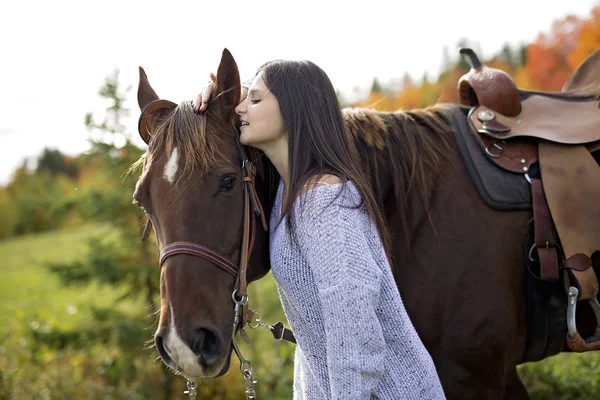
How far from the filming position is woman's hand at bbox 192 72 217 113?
1.92 meters

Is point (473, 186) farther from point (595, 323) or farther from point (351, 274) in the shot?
point (351, 274)

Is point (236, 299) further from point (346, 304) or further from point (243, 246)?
point (346, 304)

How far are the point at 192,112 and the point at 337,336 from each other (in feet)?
3.16

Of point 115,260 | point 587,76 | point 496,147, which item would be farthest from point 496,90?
point 115,260

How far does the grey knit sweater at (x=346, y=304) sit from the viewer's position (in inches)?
59.8

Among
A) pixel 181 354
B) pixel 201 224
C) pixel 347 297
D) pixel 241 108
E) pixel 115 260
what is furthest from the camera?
pixel 115 260

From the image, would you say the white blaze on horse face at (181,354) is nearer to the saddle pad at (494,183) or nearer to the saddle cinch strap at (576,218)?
the saddle pad at (494,183)

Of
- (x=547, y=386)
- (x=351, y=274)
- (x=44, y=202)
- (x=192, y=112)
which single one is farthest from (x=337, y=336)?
(x=44, y=202)

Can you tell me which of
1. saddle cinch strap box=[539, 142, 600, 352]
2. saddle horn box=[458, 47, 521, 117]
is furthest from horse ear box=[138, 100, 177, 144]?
saddle cinch strap box=[539, 142, 600, 352]

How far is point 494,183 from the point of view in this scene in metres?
2.29

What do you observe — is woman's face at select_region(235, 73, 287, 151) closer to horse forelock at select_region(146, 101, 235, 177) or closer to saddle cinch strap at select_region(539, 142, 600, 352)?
horse forelock at select_region(146, 101, 235, 177)

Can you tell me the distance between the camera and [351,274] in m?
1.52

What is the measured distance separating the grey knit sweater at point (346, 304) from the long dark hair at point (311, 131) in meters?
0.07

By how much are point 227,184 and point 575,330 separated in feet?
5.36
